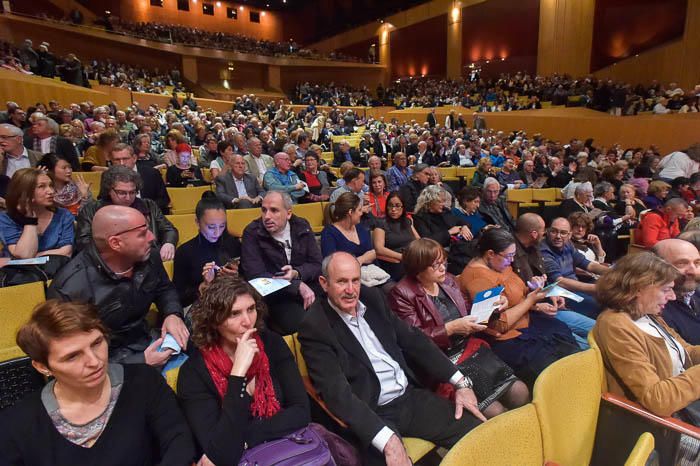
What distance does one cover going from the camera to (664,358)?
5.86 ft

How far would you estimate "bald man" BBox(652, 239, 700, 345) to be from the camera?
2.32 metres

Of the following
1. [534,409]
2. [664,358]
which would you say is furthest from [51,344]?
[664,358]

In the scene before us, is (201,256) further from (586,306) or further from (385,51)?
(385,51)

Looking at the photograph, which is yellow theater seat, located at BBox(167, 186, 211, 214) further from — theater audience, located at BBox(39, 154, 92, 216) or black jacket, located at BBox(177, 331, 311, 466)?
black jacket, located at BBox(177, 331, 311, 466)

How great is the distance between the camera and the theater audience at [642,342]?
163cm

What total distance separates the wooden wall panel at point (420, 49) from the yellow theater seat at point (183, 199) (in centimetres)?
1989

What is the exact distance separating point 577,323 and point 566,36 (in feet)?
55.4

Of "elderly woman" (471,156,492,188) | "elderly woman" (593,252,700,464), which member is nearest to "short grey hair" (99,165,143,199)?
"elderly woman" (593,252,700,464)

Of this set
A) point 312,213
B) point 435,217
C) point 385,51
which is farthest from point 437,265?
point 385,51

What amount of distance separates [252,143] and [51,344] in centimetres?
446

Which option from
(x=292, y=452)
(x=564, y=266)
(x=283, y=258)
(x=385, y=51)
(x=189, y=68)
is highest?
(x=385, y=51)

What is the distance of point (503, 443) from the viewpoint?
1202mm

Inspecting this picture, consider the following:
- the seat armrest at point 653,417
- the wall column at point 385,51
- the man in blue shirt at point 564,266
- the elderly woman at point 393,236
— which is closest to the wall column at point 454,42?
the wall column at point 385,51

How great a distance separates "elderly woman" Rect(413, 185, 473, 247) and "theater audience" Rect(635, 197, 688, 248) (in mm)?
1686
